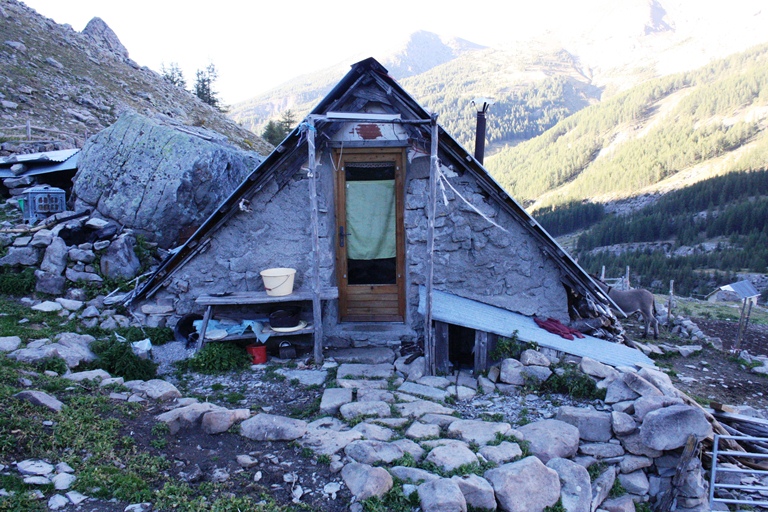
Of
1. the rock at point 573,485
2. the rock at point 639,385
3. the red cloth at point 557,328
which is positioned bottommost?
the rock at point 573,485

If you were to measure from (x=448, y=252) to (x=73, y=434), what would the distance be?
5.07 m

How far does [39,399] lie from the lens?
4.13m

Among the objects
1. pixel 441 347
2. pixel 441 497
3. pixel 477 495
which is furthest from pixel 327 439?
pixel 441 347

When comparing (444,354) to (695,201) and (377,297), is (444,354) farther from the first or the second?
(695,201)

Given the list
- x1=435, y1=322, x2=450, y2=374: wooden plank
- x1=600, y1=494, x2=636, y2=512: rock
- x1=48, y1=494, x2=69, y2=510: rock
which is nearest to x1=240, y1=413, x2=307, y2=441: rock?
x1=48, y1=494, x2=69, y2=510: rock

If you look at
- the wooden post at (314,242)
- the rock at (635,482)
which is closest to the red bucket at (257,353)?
the wooden post at (314,242)

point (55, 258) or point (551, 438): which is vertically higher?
point (55, 258)

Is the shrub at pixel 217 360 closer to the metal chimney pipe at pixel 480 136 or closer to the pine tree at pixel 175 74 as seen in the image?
the metal chimney pipe at pixel 480 136

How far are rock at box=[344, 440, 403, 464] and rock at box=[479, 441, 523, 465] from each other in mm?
773

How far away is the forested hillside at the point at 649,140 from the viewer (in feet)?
222

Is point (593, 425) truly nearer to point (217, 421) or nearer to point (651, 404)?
point (651, 404)

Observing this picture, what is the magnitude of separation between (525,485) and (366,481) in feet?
4.22

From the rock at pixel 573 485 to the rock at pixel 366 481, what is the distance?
1541 millimetres

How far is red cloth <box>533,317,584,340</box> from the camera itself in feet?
22.2
